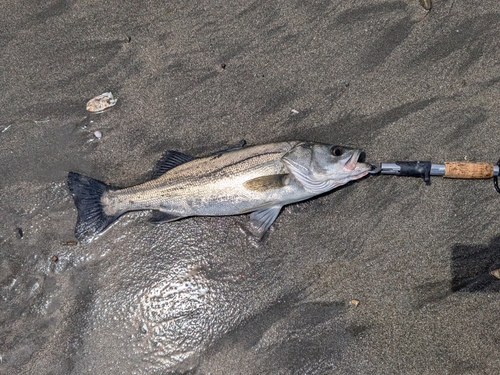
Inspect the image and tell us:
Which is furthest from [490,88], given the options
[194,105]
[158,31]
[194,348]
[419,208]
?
[194,348]

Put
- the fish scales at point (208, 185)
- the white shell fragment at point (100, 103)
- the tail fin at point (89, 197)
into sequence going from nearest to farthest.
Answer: the fish scales at point (208, 185) → the tail fin at point (89, 197) → the white shell fragment at point (100, 103)

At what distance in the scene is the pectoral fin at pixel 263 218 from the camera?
4.56 metres

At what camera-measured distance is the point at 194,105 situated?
489 centimetres

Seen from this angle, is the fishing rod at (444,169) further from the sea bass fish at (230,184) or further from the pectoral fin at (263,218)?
the pectoral fin at (263,218)

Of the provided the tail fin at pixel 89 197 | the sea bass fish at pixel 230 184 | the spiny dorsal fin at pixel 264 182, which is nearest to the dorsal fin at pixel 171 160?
the sea bass fish at pixel 230 184

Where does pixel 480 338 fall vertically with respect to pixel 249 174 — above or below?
below

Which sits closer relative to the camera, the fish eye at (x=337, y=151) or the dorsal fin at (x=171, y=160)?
the fish eye at (x=337, y=151)

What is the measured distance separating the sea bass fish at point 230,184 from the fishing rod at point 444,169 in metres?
0.30

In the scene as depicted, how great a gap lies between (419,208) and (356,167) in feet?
3.33

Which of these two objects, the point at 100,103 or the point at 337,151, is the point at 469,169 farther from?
the point at 100,103

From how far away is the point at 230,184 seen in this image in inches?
172

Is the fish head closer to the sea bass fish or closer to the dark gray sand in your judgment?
the sea bass fish

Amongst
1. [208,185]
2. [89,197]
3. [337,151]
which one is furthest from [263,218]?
[89,197]

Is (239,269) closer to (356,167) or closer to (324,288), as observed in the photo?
(324,288)
